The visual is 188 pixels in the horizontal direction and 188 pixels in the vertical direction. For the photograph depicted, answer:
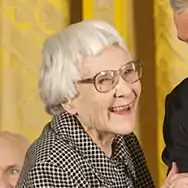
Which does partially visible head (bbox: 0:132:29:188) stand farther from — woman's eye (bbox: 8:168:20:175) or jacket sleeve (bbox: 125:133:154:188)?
jacket sleeve (bbox: 125:133:154:188)

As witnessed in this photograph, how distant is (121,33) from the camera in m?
2.02

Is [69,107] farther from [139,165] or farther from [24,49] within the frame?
[24,49]

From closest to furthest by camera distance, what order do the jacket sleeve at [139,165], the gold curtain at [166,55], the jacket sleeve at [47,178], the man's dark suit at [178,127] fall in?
the jacket sleeve at [47,178] < the man's dark suit at [178,127] < the jacket sleeve at [139,165] < the gold curtain at [166,55]

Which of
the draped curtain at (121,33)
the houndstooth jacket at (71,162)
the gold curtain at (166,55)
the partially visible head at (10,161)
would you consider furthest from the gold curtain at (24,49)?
the houndstooth jacket at (71,162)

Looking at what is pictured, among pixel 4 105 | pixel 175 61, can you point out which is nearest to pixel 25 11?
pixel 4 105

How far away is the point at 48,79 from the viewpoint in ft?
4.74

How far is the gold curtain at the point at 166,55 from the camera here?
6.51ft

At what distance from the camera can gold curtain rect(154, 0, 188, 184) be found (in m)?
1.99

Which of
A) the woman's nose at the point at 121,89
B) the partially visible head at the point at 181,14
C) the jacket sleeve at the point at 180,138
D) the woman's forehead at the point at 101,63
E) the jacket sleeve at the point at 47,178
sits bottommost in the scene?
the jacket sleeve at the point at 47,178

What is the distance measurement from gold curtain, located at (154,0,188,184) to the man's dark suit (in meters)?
0.48

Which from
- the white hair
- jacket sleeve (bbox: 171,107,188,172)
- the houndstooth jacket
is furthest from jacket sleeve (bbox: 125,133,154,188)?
the white hair

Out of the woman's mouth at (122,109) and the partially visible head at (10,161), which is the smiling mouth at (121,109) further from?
the partially visible head at (10,161)

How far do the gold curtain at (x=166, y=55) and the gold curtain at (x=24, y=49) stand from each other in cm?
31

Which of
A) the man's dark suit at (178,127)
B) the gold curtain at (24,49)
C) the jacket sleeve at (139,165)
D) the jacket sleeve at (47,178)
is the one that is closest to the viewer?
the jacket sleeve at (47,178)
